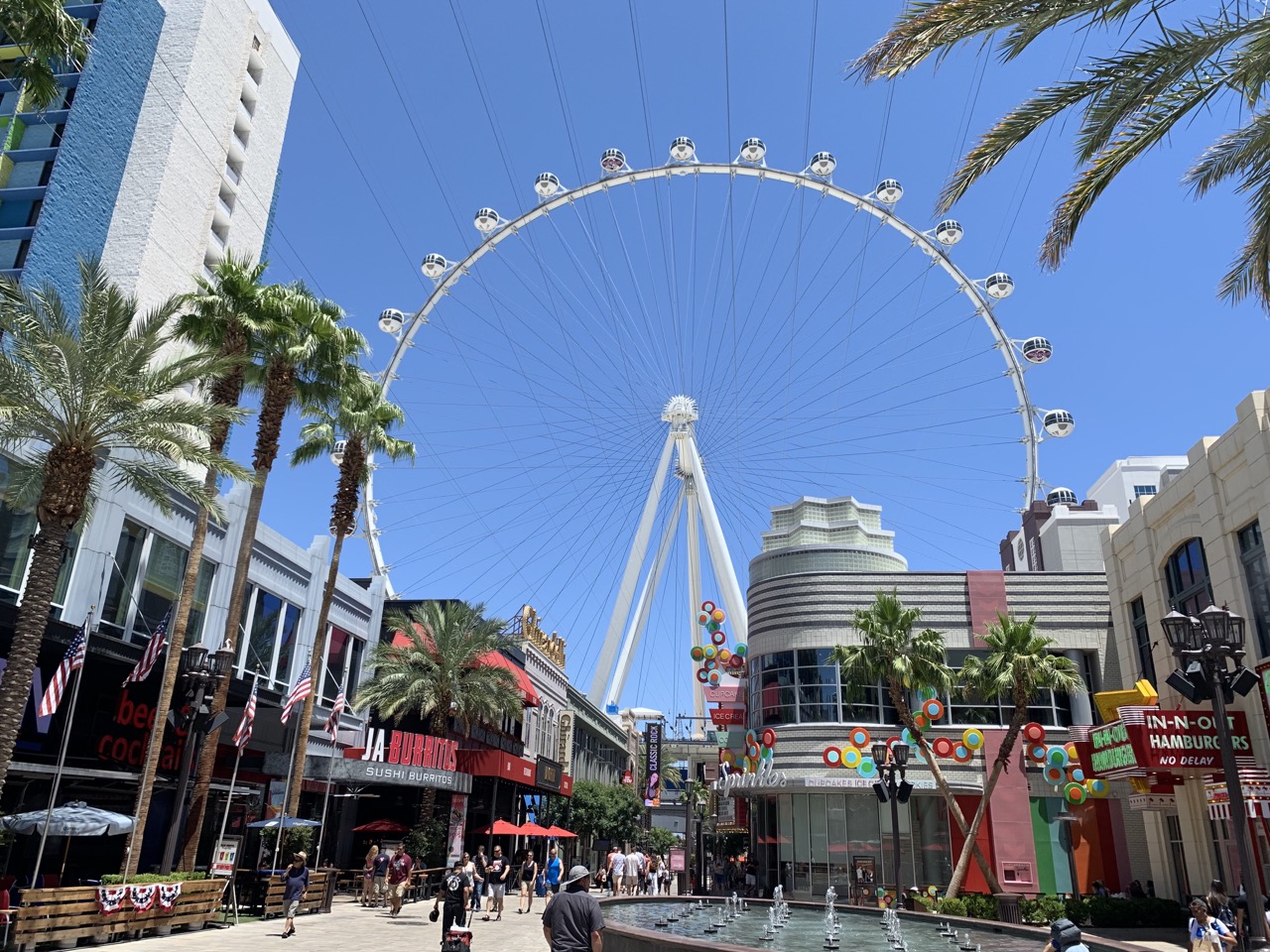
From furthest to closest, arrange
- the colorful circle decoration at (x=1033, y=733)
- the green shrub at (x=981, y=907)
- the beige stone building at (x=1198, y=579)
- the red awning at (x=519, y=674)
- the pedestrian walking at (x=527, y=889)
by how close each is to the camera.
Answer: the red awning at (x=519, y=674)
the colorful circle decoration at (x=1033, y=733)
the pedestrian walking at (x=527, y=889)
the green shrub at (x=981, y=907)
the beige stone building at (x=1198, y=579)

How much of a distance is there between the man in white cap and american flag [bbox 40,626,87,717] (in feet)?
51.7

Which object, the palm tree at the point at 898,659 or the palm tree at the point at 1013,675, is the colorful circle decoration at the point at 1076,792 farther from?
the palm tree at the point at 1013,675

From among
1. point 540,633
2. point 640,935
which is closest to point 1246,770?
point 640,935

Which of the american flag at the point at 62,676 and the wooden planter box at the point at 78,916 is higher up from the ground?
the american flag at the point at 62,676

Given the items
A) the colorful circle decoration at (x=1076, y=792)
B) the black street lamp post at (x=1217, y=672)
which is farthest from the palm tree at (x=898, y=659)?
the black street lamp post at (x=1217, y=672)

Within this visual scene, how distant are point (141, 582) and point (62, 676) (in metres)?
6.98

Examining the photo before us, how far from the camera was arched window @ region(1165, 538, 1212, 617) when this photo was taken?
92.8 feet

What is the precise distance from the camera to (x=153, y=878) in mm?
20469

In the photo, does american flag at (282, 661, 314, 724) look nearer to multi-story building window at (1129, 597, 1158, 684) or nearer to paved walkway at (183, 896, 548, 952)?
paved walkway at (183, 896, 548, 952)

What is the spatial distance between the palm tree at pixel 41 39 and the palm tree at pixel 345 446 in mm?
15711

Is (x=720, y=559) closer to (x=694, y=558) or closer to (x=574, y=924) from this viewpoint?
(x=694, y=558)

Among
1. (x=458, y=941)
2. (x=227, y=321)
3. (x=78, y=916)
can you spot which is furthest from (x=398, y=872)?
(x=458, y=941)

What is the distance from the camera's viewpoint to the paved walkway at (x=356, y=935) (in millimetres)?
19438

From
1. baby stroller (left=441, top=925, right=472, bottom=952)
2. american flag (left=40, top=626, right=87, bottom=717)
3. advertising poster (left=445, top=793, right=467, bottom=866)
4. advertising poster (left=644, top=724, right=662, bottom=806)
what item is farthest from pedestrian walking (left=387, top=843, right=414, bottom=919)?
advertising poster (left=644, top=724, right=662, bottom=806)
